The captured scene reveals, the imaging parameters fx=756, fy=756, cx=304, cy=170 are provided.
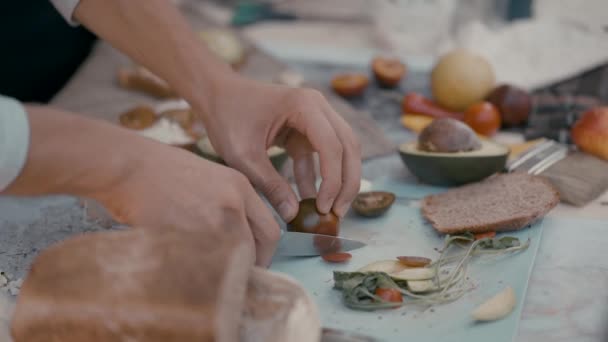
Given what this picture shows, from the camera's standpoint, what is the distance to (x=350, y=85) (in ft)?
6.73

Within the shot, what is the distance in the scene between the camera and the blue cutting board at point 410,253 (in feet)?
3.21

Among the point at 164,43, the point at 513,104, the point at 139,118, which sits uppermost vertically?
the point at 164,43

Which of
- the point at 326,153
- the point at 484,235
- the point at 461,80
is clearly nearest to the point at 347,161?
the point at 326,153

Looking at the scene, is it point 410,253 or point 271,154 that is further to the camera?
point 271,154

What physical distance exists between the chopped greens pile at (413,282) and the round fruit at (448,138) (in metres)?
0.31

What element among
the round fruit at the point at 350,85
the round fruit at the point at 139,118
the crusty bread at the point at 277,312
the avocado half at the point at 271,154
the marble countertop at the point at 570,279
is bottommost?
the round fruit at the point at 139,118

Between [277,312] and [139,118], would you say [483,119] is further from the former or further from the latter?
[277,312]

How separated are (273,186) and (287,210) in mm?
44

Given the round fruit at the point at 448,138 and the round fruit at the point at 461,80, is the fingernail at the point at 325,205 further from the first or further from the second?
the round fruit at the point at 461,80

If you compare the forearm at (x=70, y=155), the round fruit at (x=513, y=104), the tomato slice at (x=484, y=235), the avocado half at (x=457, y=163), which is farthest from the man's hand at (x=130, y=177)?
the round fruit at (x=513, y=104)

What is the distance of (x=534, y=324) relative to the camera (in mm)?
1009

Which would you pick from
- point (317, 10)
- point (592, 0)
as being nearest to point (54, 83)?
point (317, 10)

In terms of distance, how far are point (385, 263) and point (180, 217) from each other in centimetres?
36

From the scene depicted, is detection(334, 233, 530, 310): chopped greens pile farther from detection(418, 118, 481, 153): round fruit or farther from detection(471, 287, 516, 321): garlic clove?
detection(418, 118, 481, 153): round fruit
